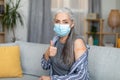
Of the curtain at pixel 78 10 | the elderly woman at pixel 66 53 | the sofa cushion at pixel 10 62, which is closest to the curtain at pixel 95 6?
the curtain at pixel 78 10

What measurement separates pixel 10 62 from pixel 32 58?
249mm

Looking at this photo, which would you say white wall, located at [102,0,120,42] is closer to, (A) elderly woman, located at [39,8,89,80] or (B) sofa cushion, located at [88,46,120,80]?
(B) sofa cushion, located at [88,46,120,80]

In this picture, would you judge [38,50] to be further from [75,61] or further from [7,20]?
[7,20]

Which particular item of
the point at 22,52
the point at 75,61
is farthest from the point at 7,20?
the point at 75,61

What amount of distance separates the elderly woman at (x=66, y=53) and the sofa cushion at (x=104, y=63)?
0.42 m

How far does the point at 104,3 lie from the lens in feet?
17.1

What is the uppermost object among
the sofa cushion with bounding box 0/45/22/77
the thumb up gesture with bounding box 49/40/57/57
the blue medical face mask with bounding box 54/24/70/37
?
the blue medical face mask with bounding box 54/24/70/37

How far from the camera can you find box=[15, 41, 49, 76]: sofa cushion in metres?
2.55

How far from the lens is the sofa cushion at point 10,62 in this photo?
8.00ft

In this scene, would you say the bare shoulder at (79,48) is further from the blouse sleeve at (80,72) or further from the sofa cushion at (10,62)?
the sofa cushion at (10,62)

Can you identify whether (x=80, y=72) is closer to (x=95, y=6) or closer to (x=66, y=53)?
(x=66, y=53)

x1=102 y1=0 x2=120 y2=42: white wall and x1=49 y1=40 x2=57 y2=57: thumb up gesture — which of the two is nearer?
x1=49 y1=40 x2=57 y2=57: thumb up gesture

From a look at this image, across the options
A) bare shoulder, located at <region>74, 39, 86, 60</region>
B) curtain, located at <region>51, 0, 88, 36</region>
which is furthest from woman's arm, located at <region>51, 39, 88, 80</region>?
curtain, located at <region>51, 0, 88, 36</region>

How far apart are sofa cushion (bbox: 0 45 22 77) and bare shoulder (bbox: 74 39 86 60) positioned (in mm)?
963
